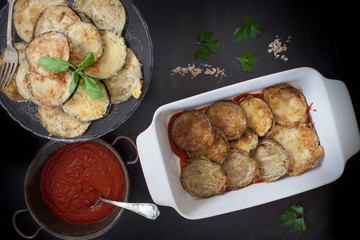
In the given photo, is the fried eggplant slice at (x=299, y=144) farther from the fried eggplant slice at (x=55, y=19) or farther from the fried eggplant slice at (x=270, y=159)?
the fried eggplant slice at (x=55, y=19)

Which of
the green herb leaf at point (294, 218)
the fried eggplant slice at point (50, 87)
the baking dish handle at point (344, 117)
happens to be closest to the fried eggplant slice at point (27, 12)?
the fried eggplant slice at point (50, 87)

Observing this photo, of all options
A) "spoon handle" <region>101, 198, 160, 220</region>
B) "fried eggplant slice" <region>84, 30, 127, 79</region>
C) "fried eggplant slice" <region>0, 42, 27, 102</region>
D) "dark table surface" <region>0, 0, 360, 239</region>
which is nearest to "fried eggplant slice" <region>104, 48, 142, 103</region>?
"fried eggplant slice" <region>84, 30, 127, 79</region>

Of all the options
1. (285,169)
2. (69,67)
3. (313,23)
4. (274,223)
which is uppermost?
(69,67)

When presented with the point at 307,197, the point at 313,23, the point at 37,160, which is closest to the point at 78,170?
the point at 37,160

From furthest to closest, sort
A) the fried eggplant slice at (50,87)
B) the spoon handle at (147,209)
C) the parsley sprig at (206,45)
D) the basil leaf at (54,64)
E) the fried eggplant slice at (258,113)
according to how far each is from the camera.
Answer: the parsley sprig at (206,45) → the fried eggplant slice at (258,113) → the spoon handle at (147,209) → the fried eggplant slice at (50,87) → the basil leaf at (54,64)

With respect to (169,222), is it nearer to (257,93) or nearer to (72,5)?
(257,93)

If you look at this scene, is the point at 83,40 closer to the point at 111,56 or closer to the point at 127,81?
the point at 111,56

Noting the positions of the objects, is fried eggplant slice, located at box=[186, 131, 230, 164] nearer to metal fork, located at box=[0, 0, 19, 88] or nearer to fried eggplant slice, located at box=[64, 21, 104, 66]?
fried eggplant slice, located at box=[64, 21, 104, 66]
